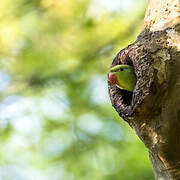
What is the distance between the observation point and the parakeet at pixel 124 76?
6.86ft

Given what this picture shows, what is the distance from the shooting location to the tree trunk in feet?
6.29

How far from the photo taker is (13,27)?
511 cm

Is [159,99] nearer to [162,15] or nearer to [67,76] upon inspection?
[162,15]

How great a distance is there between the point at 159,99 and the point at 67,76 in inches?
124

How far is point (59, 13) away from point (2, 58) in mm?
955

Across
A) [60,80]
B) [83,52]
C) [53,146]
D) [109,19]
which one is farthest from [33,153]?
[109,19]

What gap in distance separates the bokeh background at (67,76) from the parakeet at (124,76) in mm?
2660

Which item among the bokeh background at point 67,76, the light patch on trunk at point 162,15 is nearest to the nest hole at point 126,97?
the light patch on trunk at point 162,15

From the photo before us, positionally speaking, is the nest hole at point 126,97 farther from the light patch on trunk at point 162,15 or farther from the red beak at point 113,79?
the light patch on trunk at point 162,15

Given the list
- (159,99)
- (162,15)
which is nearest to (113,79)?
(159,99)

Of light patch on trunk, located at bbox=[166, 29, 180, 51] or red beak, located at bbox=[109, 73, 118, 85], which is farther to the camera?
red beak, located at bbox=[109, 73, 118, 85]

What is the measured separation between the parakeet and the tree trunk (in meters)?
0.06

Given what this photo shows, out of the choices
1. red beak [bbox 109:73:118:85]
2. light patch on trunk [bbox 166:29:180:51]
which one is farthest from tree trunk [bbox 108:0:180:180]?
red beak [bbox 109:73:118:85]

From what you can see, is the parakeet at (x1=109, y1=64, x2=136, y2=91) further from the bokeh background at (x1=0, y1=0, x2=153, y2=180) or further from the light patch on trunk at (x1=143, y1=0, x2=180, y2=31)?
the bokeh background at (x1=0, y1=0, x2=153, y2=180)
